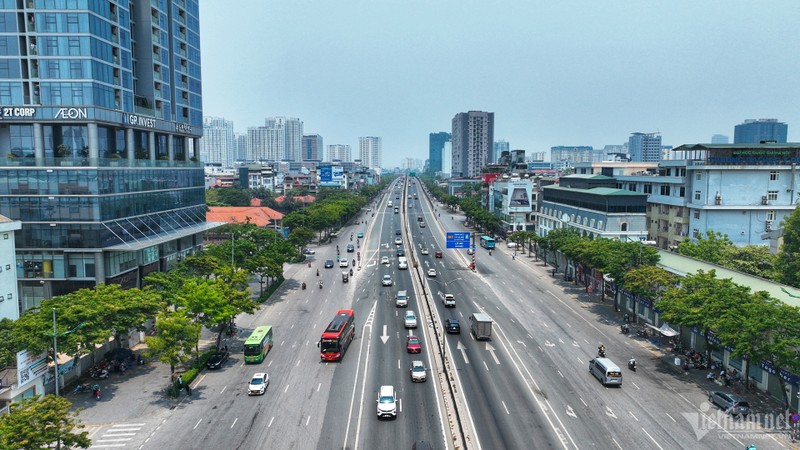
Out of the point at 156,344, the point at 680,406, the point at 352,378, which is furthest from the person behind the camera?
the point at 352,378

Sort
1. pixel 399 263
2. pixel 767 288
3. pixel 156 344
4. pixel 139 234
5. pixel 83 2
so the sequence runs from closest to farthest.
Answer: pixel 156 344 < pixel 767 288 < pixel 83 2 < pixel 139 234 < pixel 399 263

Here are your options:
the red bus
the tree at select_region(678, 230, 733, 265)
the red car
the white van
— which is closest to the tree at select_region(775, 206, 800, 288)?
A: the tree at select_region(678, 230, 733, 265)

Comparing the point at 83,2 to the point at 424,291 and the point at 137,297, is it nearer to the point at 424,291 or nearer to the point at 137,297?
the point at 137,297

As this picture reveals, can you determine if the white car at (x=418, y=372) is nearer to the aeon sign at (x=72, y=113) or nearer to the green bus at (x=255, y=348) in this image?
the green bus at (x=255, y=348)

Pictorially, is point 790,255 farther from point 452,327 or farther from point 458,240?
point 458,240

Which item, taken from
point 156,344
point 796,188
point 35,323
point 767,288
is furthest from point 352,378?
point 796,188

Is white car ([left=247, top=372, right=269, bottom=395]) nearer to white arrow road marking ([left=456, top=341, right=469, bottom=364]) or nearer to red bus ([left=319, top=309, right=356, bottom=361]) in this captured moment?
red bus ([left=319, top=309, right=356, bottom=361])
